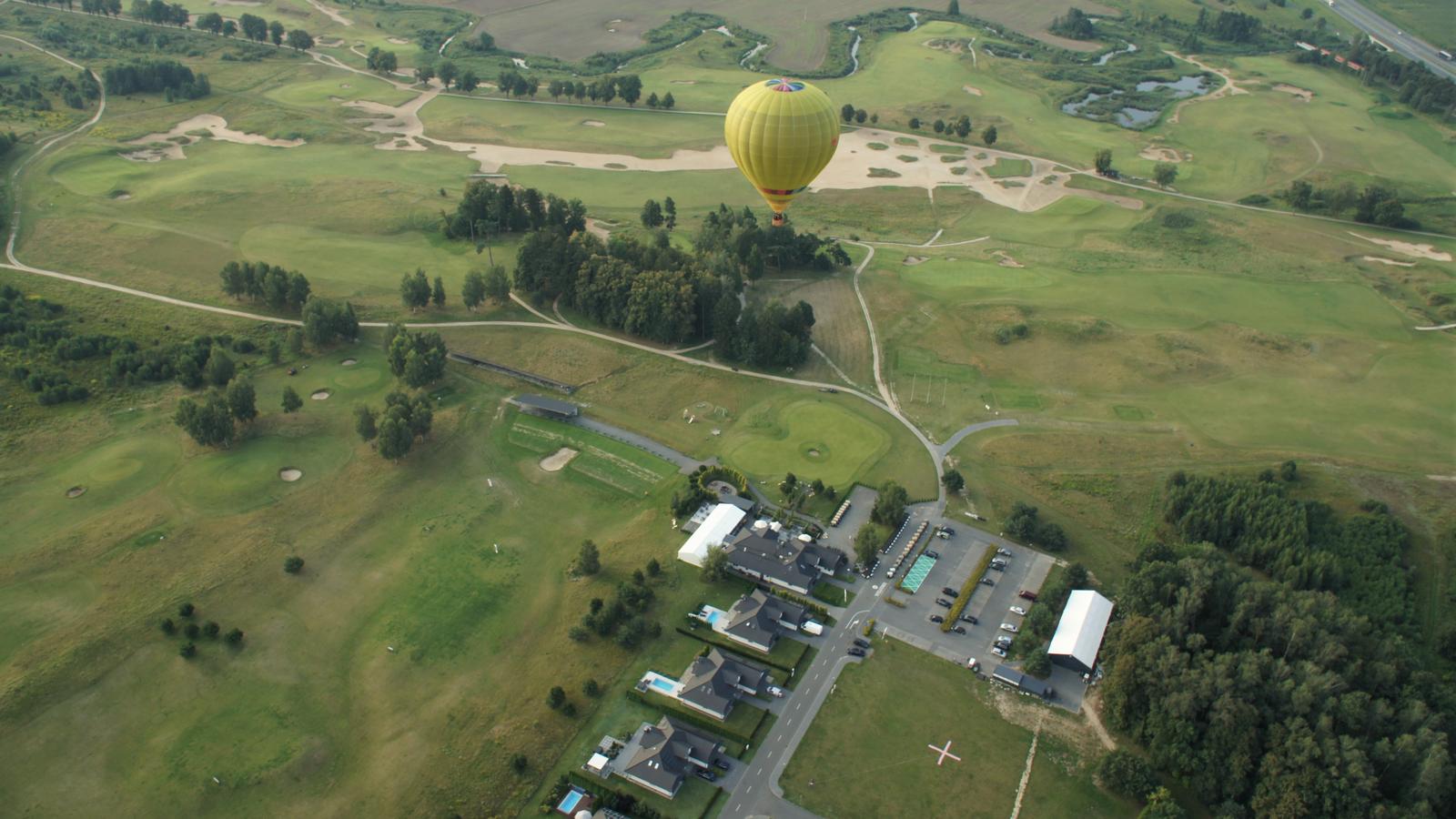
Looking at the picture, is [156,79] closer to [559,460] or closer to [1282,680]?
[559,460]

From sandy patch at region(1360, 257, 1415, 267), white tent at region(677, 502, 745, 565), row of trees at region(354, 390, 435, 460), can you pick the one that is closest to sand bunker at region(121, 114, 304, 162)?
row of trees at region(354, 390, 435, 460)

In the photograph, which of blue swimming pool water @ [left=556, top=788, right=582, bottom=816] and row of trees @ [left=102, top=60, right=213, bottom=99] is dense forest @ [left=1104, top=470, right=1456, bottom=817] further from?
row of trees @ [left=102, top=60, right=213, bottom=99]

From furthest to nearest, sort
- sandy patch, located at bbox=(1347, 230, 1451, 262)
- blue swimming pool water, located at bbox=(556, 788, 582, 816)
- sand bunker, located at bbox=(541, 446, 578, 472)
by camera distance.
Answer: sandy patch, located at bbox=(1347, 230, 1451, 262)
sand bunker, located at bbox=(541, 446, 578, 472)
blue swimming pool water, located at bbox=(556, 788, 582, 816)

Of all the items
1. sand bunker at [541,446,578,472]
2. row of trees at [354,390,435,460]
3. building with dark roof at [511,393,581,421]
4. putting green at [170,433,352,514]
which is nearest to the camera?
putting green at [170,433,352,514]

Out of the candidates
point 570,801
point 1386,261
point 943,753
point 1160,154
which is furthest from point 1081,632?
point 1160,154

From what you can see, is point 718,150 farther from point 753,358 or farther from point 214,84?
point 214,84

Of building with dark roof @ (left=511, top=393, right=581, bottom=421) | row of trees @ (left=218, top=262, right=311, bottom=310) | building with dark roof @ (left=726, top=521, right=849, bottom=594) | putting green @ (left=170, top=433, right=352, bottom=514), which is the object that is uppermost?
row of trees @ (left=218, top=262, right=311, bottom=310)

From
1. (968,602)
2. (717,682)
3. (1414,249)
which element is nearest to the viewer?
(717,682)

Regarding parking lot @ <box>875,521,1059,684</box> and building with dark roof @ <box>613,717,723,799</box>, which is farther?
parking lot @ <box>875,521,1059,684</box>
